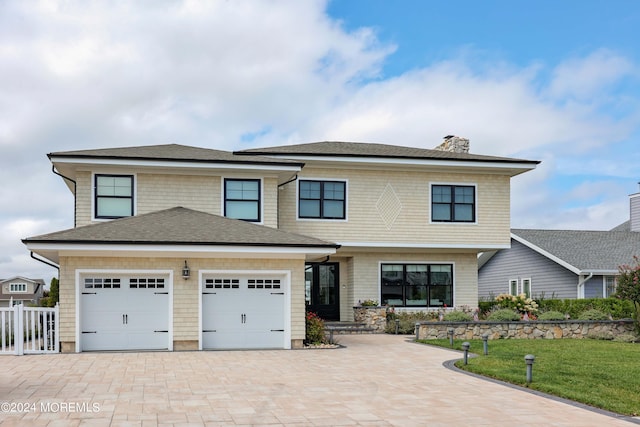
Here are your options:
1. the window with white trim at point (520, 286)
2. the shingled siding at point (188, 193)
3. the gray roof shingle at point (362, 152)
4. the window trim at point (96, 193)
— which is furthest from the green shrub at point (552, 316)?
the window trim at point (96, 193)

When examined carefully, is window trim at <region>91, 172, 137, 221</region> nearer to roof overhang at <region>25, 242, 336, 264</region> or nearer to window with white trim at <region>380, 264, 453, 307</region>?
roof overhang at <region>25, 242, 336, 264</region>

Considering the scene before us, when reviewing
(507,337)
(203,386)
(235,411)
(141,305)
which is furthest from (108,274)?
(507,337)

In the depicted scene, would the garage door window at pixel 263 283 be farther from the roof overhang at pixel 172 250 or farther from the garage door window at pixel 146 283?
the garage door window at pixel 146 283

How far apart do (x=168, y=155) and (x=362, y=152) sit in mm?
7280

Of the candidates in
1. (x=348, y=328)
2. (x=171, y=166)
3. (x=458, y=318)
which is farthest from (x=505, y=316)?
(x=171, y=166)

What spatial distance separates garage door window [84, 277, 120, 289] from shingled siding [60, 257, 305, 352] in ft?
1.43

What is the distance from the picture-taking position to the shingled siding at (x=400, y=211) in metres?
25.2

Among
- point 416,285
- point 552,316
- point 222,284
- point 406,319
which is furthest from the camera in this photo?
point 416,285

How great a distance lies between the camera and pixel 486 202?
2669 cm

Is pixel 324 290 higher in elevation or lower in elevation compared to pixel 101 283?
lower

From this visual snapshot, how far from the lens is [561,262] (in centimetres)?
3006

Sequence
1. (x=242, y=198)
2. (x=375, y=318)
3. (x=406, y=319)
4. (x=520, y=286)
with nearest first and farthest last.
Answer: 1. (x=242, y=198)
2. (x=406, y=319)
3. (x=375, y=318)
4. (x=520, y=286)

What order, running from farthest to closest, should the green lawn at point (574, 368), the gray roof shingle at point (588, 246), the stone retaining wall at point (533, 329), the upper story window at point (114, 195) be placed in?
the gray roof shingle at point (588, 246), the stone retaining wall at point (533, 329), the upper story window at point (114, 195), the green lawn at point (574, 368)

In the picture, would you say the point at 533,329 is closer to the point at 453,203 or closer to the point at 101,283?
the point at 453,203
